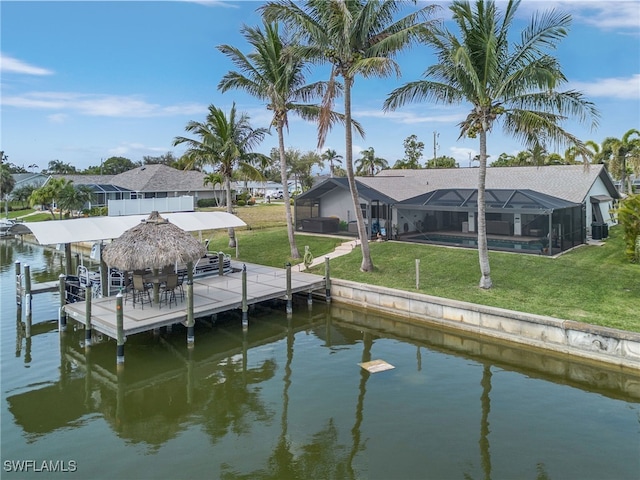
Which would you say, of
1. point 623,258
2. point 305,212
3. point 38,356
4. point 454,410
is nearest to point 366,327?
point 454,410

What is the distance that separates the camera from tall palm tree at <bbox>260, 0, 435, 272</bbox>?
16484 mm

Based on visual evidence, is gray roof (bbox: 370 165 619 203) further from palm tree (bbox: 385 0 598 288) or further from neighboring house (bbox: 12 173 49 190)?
neighboring house (bbox: 12 173 49 190)

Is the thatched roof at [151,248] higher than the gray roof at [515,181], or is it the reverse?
the gray roof at [515,181]

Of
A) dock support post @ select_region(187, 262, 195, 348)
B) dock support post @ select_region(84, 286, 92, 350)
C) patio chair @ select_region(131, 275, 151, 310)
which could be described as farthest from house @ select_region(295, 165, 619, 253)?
dock support post @ select_region(84, 286, 92, 350)

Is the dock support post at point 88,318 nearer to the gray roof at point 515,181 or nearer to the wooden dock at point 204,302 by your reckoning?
the wooden dock at point 204,302

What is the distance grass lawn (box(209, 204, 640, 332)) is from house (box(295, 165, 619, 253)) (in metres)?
1.36

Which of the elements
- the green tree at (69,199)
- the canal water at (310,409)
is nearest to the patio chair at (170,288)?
the canal water at (310,409)

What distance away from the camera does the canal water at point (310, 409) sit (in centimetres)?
772

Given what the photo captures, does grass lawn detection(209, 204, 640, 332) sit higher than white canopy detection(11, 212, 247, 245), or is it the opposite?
white canopy detection(11, 212, 247, 245)

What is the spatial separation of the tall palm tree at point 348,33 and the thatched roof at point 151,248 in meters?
6.45

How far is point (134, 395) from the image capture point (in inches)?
414

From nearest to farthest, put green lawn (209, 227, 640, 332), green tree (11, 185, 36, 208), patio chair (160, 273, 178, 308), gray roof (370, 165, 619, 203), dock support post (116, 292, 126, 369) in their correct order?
dock support post (116, 292, 126, 369) < green lawn (209, 227, 640, 332) < patio chair (160, 273, 178, 308) < gray roof (370, 165, 619, 203) < green tree (11, 185, 36, 208)

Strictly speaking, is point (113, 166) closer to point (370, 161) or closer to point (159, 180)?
point (159, 180)

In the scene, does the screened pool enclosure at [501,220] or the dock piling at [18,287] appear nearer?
the dock piling at [18,287]
